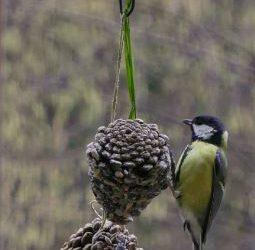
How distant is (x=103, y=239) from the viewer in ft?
3.91

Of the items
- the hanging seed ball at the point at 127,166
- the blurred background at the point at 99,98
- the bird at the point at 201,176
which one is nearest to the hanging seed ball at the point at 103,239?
the hanging seed ball at the point at 127,166

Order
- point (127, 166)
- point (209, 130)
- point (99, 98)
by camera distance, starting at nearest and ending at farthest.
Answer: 1. point (127, 166)
2. point (209, 130)
3. point (99, 98)

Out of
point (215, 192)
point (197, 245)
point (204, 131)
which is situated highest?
point (204, 131)

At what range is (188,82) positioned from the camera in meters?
3.55

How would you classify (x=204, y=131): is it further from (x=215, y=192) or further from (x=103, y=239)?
(x=103, y=239)

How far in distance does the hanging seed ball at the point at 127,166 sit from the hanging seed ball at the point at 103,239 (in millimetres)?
37

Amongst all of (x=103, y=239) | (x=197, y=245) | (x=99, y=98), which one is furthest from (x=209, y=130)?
(x=99, y=98)

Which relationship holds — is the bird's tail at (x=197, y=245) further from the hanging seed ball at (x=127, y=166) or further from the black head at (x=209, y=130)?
the hanging seed ball at (x=127, y=166)

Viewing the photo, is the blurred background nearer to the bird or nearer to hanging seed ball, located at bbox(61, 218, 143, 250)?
the bird

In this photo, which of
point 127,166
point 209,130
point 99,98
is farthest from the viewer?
point 99,98

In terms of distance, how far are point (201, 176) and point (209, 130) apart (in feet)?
0.33

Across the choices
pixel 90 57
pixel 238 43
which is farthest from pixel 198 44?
pixel 90 57

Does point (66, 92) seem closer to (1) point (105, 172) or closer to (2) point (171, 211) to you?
(2) point (171, 211)

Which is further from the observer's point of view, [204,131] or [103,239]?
[204,131]
